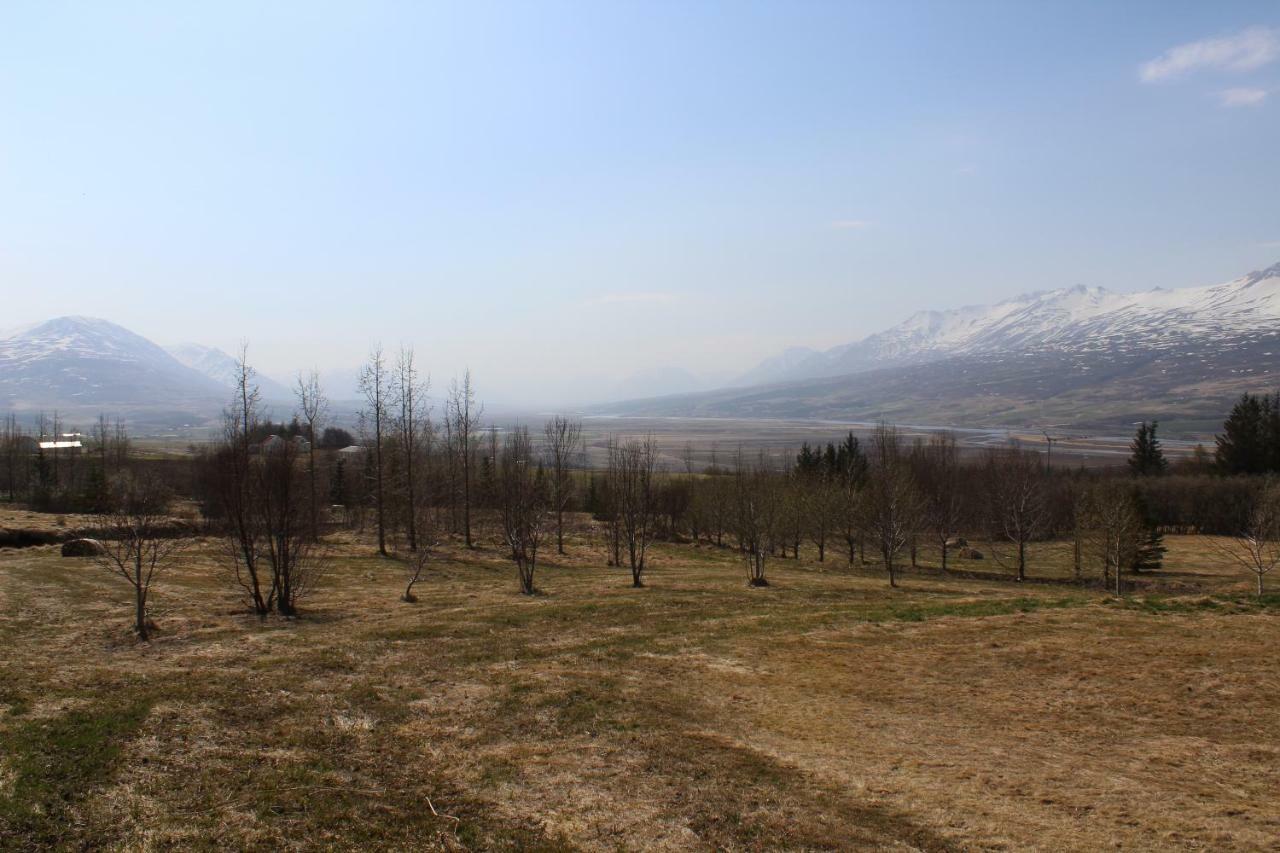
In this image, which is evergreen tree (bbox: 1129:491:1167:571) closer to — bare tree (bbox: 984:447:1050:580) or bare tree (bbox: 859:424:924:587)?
bare tree (bbox: 984:447:1050:580)

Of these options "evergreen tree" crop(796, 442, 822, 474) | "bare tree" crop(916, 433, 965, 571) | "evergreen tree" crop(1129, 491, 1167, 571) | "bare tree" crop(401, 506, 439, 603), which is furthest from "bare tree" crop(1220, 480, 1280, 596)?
"evergreen tree" crop(796, 442, 822, 474)

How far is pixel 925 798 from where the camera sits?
10164 mm

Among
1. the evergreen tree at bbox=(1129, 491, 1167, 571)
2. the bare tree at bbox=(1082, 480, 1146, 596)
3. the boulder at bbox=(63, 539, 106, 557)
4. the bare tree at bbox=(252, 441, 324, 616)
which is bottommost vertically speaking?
the evergreen tree at bbox=(1129, 491, 1167, 571)

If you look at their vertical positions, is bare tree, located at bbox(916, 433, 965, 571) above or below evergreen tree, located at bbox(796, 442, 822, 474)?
below

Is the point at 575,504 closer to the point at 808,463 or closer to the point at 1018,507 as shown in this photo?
the point at 808,463

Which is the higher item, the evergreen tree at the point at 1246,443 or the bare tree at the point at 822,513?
the evergreen tree at the point at 1246,443

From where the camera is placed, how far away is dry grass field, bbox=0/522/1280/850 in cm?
909

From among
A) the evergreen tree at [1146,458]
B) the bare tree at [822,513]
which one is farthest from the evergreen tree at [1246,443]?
the bare tree at [822,513]

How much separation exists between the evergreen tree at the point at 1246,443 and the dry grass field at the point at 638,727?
217 ft

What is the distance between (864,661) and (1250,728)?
772 cm

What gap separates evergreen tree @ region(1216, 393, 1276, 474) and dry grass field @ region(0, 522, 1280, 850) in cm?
6620

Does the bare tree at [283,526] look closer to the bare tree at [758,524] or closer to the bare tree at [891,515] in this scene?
the bare tree at [758,524]

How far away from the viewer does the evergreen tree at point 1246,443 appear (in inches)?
2837

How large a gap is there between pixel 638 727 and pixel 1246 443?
89982 mm
